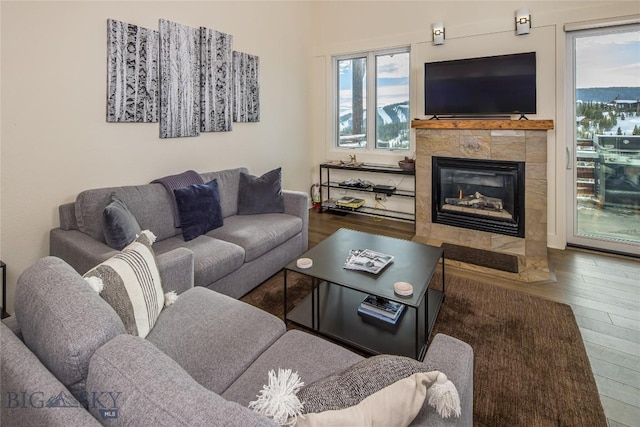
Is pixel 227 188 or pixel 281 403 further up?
pixel 227 188

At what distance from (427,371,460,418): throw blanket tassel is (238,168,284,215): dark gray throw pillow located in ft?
8.67

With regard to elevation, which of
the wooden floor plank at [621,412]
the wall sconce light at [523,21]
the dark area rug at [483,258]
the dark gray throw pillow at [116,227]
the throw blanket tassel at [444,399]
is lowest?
the wooden floor plank at [621,412]

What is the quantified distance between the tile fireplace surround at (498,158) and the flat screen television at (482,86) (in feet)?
0.69

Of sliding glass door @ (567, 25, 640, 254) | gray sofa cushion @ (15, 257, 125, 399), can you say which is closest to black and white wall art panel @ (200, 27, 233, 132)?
gray sofa cushion @ (15, 257, 125, 399)

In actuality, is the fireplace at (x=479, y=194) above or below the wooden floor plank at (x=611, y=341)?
above

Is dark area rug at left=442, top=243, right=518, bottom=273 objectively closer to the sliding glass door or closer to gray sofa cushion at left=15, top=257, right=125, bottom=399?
the sliding glass door

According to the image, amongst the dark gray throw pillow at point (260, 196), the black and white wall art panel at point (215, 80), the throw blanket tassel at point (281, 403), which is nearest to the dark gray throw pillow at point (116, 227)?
the dark gray throw pillow at point (260, 196)

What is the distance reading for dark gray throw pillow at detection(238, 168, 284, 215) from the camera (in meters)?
3.32

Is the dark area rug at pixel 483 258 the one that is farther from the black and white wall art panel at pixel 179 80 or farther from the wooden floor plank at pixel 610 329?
the black and white wall art panel at pixel 179 80

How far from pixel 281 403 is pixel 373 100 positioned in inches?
180

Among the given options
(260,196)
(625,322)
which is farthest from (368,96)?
(625,322)

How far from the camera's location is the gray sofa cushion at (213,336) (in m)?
1.31

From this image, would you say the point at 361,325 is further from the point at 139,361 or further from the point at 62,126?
the point at 62,126

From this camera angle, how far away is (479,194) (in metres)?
3.86
